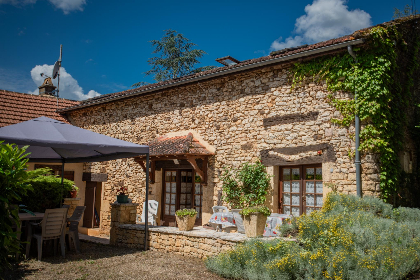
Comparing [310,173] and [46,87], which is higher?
[46,87]

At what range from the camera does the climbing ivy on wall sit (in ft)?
23.1

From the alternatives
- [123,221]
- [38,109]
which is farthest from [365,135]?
[38,109]

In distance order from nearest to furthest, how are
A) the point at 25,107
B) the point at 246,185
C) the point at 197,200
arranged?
1. the point at 246,185
2. the point at 197,200
3. the point at 25,107

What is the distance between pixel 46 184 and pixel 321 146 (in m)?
6.36

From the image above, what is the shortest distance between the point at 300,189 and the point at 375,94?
8.30ft

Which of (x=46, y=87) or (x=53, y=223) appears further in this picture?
(x=46, y=87)

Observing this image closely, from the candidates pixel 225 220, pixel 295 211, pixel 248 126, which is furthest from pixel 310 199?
pixel 248 126

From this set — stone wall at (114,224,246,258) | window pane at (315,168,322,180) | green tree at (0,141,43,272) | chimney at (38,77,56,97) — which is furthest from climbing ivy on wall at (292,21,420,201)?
chimney at (38,77,56,97)

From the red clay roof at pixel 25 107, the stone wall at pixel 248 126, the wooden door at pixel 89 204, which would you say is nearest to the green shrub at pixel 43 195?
the stone wall at pixel 248 126

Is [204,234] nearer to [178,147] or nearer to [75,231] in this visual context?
[75,231]

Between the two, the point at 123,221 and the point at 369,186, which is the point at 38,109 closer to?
the point at 123,221

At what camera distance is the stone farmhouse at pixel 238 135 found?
297 inches

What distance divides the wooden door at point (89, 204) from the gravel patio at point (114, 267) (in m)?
6.34

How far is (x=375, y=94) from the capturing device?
23.1 ft
